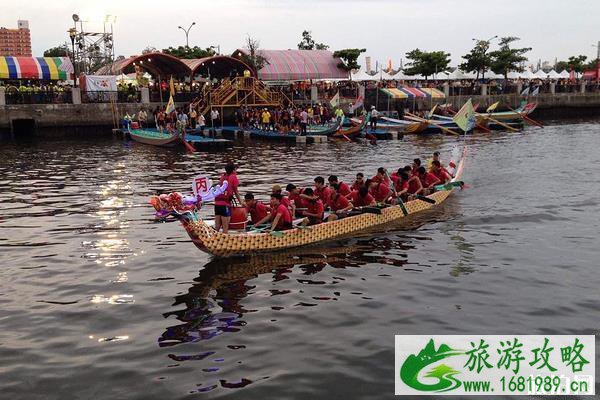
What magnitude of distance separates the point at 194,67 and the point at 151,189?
2577cm

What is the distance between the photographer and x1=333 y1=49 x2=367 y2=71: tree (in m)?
63.3

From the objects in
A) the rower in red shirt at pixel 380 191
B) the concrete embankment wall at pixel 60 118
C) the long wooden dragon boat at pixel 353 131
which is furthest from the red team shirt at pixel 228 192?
the concrete embankment wall at pixel 60 118

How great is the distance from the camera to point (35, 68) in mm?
45719

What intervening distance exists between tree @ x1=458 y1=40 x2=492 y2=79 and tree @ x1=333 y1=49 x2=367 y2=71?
521 inches

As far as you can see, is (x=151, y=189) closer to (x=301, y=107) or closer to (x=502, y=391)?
(x=502, y=391)

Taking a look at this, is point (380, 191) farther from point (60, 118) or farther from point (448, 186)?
point (60, 118)

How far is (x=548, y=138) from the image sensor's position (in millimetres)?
42250

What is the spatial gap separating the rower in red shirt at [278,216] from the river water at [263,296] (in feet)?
2.62

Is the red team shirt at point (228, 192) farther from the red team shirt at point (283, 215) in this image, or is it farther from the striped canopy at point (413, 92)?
the striped canopy at point (413, 92)

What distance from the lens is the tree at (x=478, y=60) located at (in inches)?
2603

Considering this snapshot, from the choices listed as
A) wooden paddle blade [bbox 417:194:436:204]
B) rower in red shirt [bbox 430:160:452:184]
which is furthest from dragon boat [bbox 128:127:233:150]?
wooden paddle blade [bbox 417:194:436:204]

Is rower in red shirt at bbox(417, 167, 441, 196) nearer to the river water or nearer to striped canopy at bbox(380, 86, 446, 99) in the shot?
the river water

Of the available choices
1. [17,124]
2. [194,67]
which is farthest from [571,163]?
[17,124]

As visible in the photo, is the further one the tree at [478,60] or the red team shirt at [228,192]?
the tree at [478,60]
